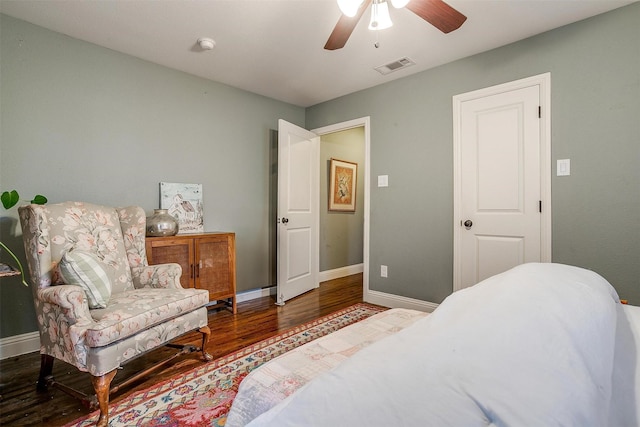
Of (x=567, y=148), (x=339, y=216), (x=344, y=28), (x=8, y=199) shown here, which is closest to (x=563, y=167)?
(x=567, y=148)

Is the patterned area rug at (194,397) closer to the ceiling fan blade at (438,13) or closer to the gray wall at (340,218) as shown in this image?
the ceiling fan blade at (438,13)

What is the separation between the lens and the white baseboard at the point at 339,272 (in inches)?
183

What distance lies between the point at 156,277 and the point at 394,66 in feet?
9.14

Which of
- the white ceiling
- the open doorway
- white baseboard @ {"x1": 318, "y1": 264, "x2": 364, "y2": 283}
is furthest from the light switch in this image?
white baseboard @ {"x1": 318, "y1": 264, "x2": 364, "y2": 283}

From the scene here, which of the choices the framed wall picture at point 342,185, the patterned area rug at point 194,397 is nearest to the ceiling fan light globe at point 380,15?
the patterned area rug at point 194,397

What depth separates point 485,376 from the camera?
0.50m

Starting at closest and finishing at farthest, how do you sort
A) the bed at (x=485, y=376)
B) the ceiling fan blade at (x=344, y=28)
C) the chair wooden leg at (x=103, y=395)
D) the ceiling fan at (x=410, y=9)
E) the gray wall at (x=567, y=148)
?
the bed at (x=485, y=376) < the chair wooden leg at (x=103, y=395) < the ceiling fan at (x=410, y=9) < the ceiling fan blade at (x=344, y=28) < the gray wall at (x=567, y=148)

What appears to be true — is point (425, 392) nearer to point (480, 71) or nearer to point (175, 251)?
point (175, 251)

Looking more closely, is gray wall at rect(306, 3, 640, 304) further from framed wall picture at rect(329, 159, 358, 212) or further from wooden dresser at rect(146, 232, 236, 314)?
wooden dresser at rect(146, 232, 236, 314)

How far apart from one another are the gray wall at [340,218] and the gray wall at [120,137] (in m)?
1.07

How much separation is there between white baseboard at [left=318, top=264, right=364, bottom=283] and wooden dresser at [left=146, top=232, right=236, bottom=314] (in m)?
1.70

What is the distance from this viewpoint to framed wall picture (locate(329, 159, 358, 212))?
481cm

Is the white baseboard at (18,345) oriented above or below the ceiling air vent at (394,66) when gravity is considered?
below

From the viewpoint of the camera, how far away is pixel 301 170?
12.5 feet
